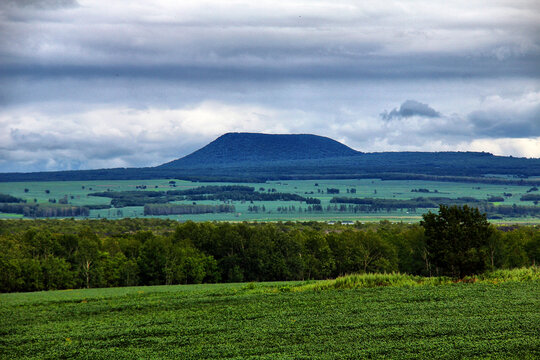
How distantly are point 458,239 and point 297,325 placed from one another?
27.5 meters

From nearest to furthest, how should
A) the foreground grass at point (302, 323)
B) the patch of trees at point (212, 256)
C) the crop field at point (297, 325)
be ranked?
the crop field at point (297, 325)
the foreground grass at point (302, 323)
the patch of trees at point (212, 256)

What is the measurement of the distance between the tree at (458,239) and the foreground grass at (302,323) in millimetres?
5714

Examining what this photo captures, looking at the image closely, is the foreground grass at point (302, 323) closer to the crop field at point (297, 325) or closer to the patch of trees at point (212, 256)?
the crop field at point (297, 325)

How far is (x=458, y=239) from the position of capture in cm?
5425

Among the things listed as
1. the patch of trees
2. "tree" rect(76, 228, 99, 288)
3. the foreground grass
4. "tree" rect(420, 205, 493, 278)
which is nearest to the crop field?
the foreground grass

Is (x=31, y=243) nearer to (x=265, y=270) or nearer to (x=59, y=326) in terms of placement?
(x=265, y=270)

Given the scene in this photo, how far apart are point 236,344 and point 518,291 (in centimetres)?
2028

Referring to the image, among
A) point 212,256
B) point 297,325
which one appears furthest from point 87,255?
point 297,325

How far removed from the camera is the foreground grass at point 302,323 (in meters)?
25.5

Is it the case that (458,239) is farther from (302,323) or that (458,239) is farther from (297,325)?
(297,325)

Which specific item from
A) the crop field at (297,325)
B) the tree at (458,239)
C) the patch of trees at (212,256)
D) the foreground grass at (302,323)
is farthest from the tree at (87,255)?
the tree at (458,239)

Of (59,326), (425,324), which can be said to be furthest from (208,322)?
(425,324)

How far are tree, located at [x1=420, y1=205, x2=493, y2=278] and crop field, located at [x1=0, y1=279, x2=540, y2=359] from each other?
8.69 m

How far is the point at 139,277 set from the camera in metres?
89.1
